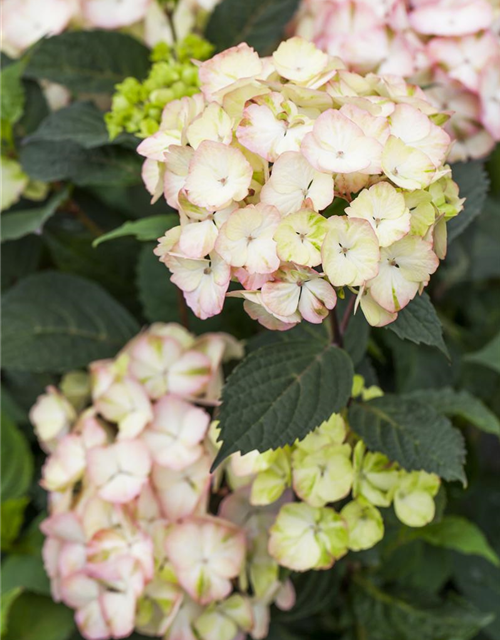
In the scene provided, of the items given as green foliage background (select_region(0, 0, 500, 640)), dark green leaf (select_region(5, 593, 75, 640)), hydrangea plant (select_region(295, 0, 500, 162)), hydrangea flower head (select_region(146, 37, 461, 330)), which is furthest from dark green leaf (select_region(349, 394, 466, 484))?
dark green leaf (select_region(5, 593, 75, 640))

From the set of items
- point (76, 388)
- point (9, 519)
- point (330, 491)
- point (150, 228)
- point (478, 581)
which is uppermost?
point (150, 228)

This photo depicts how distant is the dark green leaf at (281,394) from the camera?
0.45m

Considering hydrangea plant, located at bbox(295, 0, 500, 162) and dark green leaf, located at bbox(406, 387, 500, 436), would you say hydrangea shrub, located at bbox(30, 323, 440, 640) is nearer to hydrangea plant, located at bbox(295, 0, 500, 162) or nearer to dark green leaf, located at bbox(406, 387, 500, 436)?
dark green leaf, located at bbox(406, 387, 500, 436)

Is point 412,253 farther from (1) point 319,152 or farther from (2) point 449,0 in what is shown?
(2) point 449,0

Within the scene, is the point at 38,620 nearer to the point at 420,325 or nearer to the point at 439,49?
the point at 420,325

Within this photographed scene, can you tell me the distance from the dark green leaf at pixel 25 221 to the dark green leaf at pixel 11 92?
8 centimetres

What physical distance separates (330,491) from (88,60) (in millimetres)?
434

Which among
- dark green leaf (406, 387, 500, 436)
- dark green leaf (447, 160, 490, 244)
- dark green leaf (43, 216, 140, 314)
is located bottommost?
dark green leaf (43, 216, 140, 314)

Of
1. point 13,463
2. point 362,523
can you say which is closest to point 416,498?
point 362,523

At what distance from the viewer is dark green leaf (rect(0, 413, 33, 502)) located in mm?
691

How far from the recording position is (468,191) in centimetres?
58

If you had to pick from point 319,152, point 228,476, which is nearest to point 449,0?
point 319,152

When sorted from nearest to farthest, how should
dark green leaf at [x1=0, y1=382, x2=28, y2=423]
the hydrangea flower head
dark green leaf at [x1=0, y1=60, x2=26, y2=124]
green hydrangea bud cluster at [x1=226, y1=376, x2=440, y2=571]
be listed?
1. the hydrangea flower head
2. green hydrangea bud cluster at [x1=226, y1=376, x2=440, y2=571]
3. dark green leaf at [x1=0, y1=60, x2=26, y2=124]
4. dark green leaf at [x1=0, y1=382, x2=28, y2=423]

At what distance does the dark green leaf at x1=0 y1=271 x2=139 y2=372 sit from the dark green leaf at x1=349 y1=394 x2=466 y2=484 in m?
0.27
